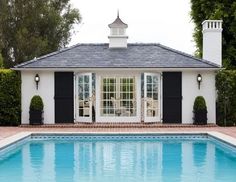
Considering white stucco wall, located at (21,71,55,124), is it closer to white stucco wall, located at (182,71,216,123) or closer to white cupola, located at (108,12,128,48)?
white cupola, located at (108,12,128,48)

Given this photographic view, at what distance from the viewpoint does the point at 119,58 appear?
66.4 feet

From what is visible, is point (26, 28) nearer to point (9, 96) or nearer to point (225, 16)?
point (225, 16)

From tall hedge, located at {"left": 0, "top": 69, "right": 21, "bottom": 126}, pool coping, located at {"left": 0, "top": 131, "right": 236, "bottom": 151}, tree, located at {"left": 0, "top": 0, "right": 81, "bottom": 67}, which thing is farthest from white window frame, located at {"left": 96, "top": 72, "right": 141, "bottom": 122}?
tree, located at {"left": 0, "top": 0, "right": 81, "bottom": 67}

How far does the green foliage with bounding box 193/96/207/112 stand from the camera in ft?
63.2

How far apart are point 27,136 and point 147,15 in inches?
384

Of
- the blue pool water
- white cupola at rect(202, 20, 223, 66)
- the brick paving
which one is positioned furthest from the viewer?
white cupola at rect(202, 20, 223, 66)

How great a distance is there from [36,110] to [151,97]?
4672 mm

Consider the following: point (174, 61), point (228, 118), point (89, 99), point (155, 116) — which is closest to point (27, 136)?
point (89, 99)

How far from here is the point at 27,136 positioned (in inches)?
634

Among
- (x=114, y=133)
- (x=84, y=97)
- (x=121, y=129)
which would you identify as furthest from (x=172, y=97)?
(x=114, y=133)

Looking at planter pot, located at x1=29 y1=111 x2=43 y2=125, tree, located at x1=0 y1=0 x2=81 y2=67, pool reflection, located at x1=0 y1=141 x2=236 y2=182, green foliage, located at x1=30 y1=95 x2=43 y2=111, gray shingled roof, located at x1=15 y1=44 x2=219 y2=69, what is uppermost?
tree, located at x1=0 y1=0 x2=81 y2=67

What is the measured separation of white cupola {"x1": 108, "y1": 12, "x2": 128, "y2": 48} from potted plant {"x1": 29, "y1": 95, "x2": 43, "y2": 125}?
13.6ft

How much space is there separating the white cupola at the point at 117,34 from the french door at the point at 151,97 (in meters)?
2.31

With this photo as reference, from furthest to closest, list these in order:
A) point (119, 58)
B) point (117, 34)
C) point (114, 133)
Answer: point (117, 34) < point (119, 58) < point (114, 133)
